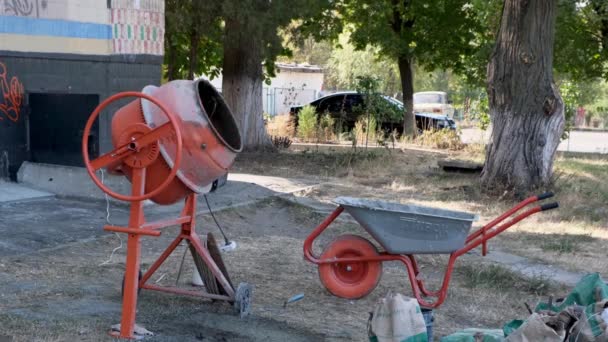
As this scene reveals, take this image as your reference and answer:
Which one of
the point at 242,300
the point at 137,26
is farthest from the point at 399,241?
the point at 137,26

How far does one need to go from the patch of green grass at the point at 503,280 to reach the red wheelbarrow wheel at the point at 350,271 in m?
1.35

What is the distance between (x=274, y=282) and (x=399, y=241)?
1388mm

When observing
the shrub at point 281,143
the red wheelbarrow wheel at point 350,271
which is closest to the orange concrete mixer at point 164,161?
the red wheelbarrow wheel at point 350,271

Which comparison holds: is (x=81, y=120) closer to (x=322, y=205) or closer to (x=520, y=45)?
(x=322, y=205)

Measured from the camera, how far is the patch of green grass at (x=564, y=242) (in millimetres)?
9367

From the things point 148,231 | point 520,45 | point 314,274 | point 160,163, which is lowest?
point 314,274

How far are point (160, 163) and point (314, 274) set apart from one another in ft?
9.24

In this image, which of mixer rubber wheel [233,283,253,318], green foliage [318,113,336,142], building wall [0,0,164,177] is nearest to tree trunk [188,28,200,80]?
building wall [0,0,164,177]

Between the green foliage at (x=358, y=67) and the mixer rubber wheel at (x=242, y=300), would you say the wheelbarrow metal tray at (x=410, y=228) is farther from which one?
the green foliage at (x=358, y=67)

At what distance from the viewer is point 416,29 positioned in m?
24.8

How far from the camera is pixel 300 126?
24344mm

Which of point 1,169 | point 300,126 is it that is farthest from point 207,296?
point 300,126

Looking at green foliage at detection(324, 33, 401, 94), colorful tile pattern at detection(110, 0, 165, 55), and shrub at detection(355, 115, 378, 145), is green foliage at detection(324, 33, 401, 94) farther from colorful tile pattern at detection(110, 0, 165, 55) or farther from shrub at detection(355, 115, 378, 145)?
colorful tile pattern at detection(110, 0, 165, 55)

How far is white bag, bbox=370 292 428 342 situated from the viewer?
454 centimetres
